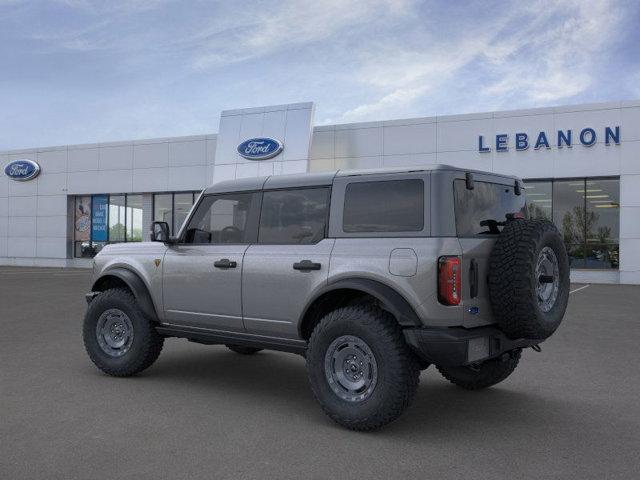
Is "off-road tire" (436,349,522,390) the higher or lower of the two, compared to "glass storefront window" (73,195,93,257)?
lower

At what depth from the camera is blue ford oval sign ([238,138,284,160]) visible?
2492cm

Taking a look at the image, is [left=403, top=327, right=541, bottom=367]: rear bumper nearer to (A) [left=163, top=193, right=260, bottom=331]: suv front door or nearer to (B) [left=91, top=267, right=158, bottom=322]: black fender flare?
(A) [left=163, top=193, right=260, bottom=331]: suv front door

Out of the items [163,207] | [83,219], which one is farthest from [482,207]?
[83,219]

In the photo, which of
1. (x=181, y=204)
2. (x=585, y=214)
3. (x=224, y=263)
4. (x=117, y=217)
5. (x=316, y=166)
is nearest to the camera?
(x=224, y=263)

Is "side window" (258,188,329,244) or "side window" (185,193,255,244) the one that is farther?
"side window" (185,193,255,244)

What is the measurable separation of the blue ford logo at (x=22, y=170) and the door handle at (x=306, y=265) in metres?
30.2

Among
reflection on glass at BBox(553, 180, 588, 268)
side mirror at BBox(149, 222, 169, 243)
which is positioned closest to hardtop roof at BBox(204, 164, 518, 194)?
side mirror at BBox(149, 222, 169, 243)

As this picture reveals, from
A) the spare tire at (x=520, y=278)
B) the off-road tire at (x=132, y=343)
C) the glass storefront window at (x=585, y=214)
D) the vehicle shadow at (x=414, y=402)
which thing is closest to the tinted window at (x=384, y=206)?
the spare tire at (x=520, y=278)

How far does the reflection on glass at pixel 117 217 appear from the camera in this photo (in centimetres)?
3034

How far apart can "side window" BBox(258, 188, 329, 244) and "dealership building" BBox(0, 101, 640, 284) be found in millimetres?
18036

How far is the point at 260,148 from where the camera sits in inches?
990

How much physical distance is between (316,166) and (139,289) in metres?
19.4

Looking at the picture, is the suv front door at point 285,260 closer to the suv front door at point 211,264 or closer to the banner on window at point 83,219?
the suv front door at point 211,264

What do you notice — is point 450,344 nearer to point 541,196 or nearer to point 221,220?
point 221,220
